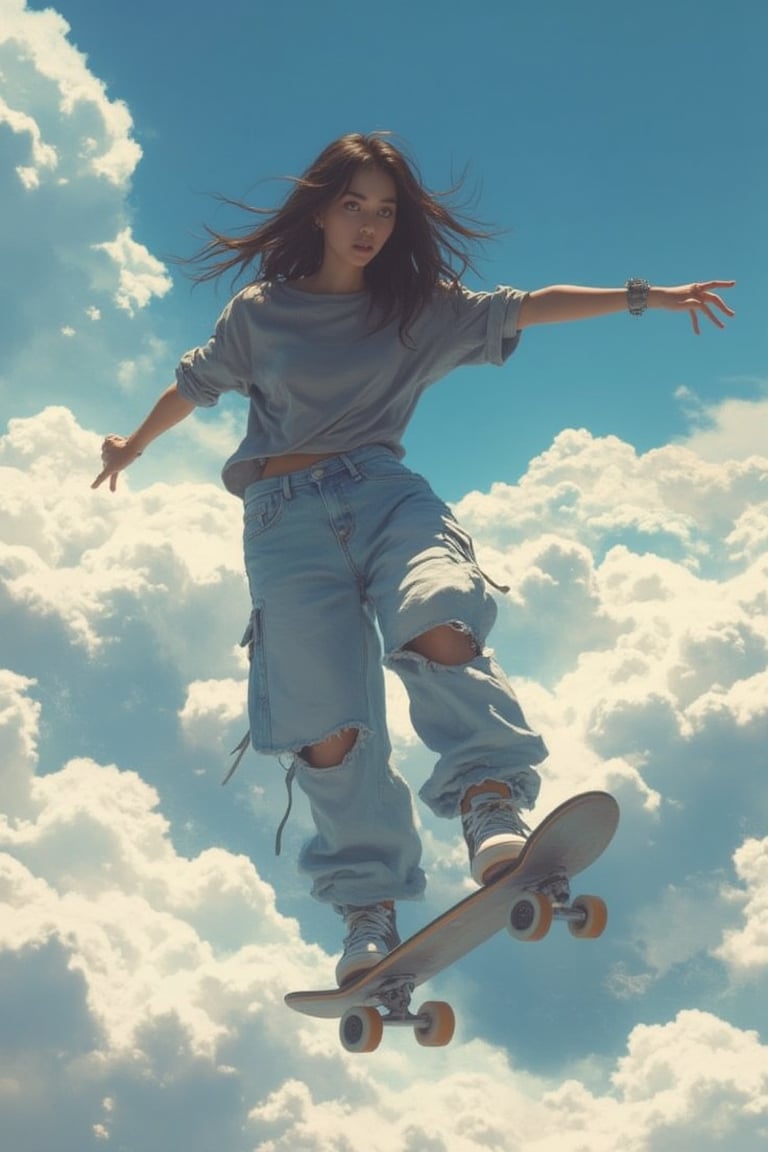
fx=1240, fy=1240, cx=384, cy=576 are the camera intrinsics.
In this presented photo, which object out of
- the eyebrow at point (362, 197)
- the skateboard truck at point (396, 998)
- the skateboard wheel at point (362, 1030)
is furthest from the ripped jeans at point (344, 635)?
the eyebrow at point (362, 197)

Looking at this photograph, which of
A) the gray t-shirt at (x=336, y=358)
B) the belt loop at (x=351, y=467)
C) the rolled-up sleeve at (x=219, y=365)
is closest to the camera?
the belt loop at (x=351, y=467)

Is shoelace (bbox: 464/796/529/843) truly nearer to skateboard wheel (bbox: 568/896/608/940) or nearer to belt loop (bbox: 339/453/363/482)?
skateboard wheel (bbox: 568/896/608/940)

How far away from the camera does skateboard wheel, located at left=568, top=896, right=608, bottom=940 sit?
5.60 meters

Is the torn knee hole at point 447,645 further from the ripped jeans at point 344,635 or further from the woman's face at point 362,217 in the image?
the woman's face at point 362,217

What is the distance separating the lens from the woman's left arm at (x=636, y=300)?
624 cm

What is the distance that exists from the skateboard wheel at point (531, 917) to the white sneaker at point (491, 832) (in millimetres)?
172

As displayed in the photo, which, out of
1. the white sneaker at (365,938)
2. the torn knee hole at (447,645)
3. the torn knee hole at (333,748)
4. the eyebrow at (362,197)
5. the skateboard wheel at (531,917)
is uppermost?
the eyebrow at (362,197)

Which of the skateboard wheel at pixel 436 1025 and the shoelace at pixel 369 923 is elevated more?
the shoelace at pixel 369 923

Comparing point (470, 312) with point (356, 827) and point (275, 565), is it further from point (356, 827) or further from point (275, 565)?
point (356, 827)

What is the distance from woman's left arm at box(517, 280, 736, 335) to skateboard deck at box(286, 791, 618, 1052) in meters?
2.49

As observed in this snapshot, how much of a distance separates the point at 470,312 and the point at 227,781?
9.23ft

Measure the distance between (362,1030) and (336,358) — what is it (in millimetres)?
3395

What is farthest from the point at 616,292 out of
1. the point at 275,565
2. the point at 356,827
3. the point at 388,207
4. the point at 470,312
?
the point at 356,827

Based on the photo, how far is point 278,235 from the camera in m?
6.93
